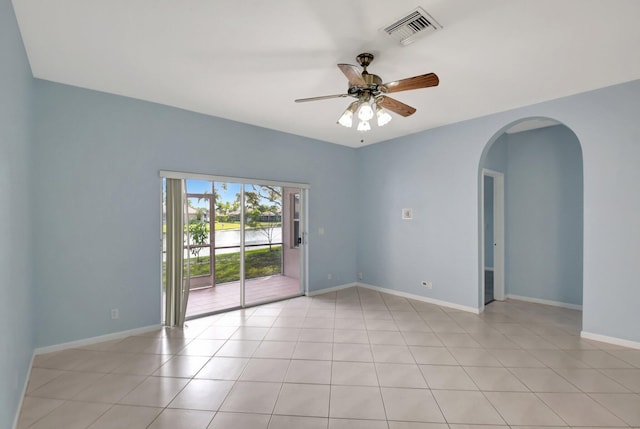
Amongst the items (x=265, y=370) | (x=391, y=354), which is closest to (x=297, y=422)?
(x=265, y=370)

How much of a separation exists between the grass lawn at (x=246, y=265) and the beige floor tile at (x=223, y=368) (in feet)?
7.41

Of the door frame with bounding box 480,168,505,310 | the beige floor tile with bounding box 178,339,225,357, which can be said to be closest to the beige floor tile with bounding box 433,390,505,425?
the beige floor tile with bounding box 178,339,225,357

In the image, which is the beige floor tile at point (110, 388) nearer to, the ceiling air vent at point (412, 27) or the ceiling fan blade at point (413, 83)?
the ceiling fan blade at point (413, 83)

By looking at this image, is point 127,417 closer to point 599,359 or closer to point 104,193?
point 104,193

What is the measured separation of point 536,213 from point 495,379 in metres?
3.51

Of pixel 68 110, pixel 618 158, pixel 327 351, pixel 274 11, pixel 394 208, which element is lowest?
pixel 327 351

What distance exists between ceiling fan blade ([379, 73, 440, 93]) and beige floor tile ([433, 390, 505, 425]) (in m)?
2.55

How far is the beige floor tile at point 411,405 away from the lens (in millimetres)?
2027

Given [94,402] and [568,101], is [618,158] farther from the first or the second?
[94,402]

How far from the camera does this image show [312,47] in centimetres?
243

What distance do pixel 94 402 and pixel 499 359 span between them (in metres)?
3.68

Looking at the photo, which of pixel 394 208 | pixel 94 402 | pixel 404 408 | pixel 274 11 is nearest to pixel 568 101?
pixel 394 208

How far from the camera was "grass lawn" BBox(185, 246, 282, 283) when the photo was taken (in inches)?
207

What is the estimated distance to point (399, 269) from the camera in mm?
5234
